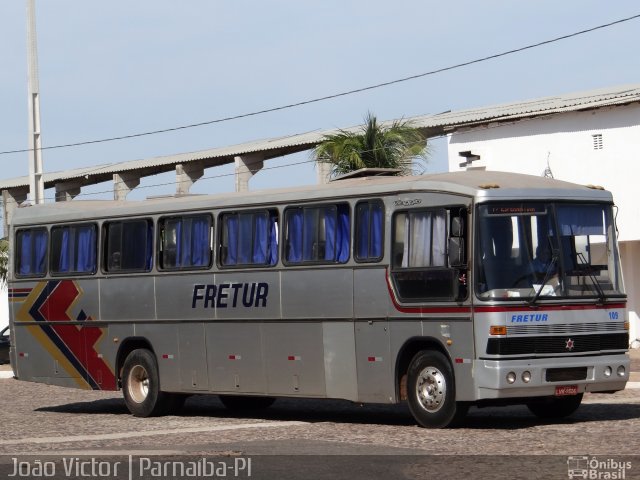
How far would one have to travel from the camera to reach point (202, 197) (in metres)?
22.5

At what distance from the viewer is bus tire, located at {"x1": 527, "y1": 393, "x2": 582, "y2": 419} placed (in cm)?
1925

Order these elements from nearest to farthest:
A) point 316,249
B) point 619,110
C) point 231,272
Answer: point 316,249 < point 231,272 < point 619,110

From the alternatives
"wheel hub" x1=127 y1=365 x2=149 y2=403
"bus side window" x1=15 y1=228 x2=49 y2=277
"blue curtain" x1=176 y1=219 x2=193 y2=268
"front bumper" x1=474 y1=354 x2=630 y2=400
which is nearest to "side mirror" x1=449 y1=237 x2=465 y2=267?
"front bumper" x1=474 y1=354 x2=630 y2=400

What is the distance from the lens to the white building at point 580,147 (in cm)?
3728

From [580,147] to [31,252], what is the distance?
17635mm

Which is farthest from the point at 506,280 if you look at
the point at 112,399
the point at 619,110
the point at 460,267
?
the point at 619,110

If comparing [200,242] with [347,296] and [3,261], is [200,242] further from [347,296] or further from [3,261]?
[3,261]

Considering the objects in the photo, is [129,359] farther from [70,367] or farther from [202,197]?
[202,197]

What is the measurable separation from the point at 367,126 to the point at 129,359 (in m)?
16.1

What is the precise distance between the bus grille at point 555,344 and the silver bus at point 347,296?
0.02 m

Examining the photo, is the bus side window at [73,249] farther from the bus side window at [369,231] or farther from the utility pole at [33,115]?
the utility pole at [33,115]

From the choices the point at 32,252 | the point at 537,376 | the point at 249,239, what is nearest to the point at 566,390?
the point at 537,376

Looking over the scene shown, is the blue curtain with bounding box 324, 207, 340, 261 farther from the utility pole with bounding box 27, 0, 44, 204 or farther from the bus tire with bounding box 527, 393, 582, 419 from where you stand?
the utility pole with bounding box 27, 0, 44, 204

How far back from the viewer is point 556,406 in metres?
19.5
